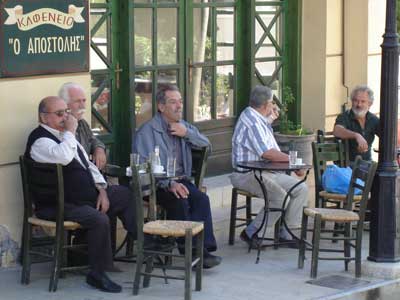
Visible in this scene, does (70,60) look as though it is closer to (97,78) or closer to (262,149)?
(97,78)

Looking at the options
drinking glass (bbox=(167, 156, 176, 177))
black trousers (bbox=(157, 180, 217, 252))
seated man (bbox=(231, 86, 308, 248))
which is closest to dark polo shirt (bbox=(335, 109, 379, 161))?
seated man (bbox=(231, 86, 308, 248))

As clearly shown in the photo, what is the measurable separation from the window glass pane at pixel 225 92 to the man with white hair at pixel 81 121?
273 cm

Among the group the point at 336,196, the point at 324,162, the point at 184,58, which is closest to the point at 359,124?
the point at 324,162

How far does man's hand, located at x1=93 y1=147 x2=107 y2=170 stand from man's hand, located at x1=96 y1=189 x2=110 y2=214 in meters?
0.33

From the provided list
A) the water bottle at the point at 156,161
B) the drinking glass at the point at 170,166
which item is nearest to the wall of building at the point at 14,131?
the water bottle at the point at 156,161

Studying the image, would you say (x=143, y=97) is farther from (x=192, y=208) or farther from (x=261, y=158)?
(x=192, y=208)

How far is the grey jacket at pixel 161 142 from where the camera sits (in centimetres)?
790

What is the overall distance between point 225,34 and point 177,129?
103 inches

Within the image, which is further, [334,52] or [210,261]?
[334,52]

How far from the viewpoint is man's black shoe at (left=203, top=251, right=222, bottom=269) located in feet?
25.1

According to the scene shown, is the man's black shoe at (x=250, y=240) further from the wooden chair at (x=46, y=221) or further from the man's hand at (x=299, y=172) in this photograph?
the wooden chair at (x=46, y=221)

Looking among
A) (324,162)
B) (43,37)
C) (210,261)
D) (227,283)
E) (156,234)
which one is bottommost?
(227,283)

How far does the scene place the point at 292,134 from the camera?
36.0 ft

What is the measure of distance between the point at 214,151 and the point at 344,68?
2211mm
